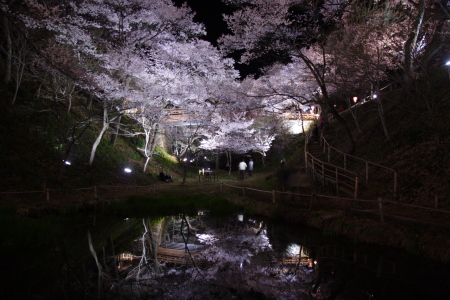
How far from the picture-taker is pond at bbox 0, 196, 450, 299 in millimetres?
4781

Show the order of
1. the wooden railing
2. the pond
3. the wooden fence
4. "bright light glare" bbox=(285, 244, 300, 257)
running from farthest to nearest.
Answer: the wooden railing < the wooden fence < "bright light glare" bbox=(285, 244, 300, 257) < the pond

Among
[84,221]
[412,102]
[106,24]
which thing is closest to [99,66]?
[106,24]

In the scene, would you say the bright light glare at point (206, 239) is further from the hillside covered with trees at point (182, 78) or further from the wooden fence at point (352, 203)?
the hillside covered with trees at point (182, 78)

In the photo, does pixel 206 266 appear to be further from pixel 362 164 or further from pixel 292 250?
pixel 362 164

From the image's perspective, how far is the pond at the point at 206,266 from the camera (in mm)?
4781

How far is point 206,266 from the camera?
5.99m

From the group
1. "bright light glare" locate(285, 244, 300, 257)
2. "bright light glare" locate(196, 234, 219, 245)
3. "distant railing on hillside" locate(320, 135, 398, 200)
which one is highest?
"distant railing on hillside" locate(320, 135, 398, 200)

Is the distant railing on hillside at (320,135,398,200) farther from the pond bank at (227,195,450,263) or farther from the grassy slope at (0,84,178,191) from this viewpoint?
the grassy slope at (0,84,178,191)

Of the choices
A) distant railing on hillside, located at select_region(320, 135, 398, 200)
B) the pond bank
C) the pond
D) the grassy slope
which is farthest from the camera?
the grassy slope

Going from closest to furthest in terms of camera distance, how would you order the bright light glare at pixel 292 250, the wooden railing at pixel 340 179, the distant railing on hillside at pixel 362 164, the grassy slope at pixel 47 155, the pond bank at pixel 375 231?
the pond bank at pixel 375 231
the bright light glare at pixel 292 250
the distant railing on hillside at pixel 362 164
the wooden railing at pixel 340 179
the grassy slope at pixel 47 155

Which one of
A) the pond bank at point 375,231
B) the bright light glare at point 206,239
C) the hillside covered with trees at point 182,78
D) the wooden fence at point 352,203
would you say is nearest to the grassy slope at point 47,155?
the hillside covered with trees at point 182,78

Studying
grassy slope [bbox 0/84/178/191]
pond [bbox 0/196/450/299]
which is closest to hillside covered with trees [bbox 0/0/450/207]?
grassy slope [bbox 0/84/178/191]

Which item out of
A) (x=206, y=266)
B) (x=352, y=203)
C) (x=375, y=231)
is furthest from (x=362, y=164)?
(x=206, y=266)

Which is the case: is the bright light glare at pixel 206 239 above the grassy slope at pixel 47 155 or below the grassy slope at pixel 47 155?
below
